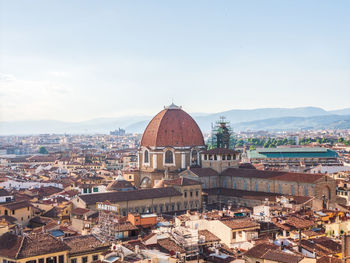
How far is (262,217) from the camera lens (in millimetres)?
36656

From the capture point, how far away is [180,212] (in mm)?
52688

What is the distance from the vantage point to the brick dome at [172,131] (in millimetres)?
65125

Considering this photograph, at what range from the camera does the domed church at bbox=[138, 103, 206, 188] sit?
2539 inches

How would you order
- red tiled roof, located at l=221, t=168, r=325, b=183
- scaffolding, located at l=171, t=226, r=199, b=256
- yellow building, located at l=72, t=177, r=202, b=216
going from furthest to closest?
1. red tiled roof, located at l=221, t=168, r=325, b=183
2. yellow building, located at l=72, t=177, r=202, b=216
3. scaffolding, located at l=171, t=226, r=199, b=256

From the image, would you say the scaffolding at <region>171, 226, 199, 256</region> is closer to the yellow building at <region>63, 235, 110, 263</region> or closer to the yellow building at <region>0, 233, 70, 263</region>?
the yellow building at <region>63, 235, 110, 263</region>

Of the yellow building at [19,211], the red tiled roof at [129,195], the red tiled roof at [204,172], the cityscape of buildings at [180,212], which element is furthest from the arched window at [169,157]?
the yellow building at [19,211]

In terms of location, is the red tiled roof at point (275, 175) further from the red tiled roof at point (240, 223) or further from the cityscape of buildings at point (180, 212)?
the red tiled roof at point (240, 223)

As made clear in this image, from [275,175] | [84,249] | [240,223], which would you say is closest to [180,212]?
[275,175]

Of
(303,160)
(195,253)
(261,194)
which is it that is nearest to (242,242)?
(195,253)

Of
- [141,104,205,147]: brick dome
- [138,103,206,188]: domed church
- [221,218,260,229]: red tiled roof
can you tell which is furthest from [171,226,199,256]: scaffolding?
[141,104,205,147]: brick dome

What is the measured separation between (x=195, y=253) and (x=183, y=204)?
28303 mm

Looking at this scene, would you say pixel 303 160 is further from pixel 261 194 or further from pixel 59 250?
pixel 59 250

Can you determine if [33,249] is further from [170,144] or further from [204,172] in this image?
[170,144]

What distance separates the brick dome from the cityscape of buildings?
0.14 m
